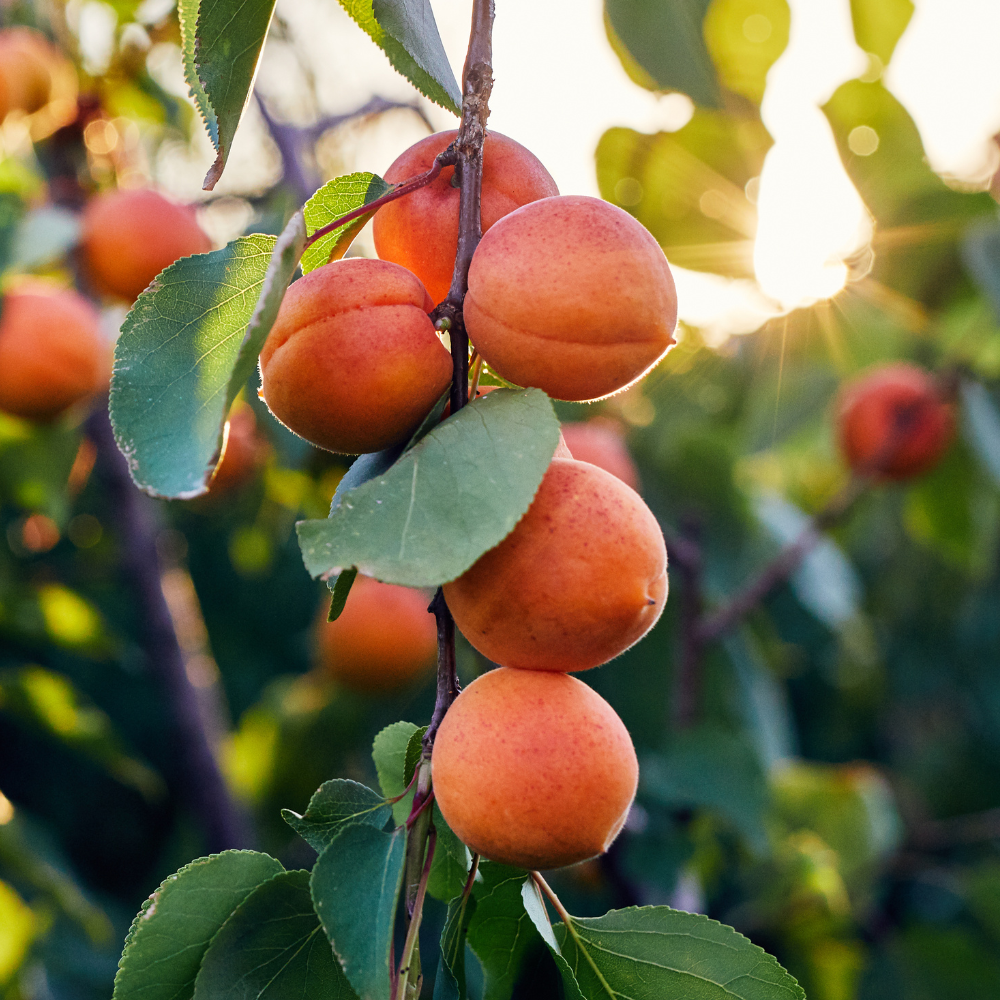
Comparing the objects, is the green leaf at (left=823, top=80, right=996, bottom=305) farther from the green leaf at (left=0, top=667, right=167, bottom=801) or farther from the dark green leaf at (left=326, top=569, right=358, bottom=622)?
the green leaf at (left=0, top=667, right=167, bottom=801)

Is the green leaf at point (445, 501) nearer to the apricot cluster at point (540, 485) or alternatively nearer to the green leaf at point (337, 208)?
the apricot cluster at point (540, 485)

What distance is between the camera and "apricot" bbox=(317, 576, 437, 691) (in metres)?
1.58

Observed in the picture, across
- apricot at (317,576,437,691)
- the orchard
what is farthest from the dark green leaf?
apricot at (317,576,437,691)

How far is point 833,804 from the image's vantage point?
67.5 inches

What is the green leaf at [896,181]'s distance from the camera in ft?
4.15

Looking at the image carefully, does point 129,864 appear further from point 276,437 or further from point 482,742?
point 482,742

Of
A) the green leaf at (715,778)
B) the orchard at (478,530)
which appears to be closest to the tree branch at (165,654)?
the orchard at (478,530)

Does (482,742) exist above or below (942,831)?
above

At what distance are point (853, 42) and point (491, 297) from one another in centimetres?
76

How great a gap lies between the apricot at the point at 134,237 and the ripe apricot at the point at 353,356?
3.03 ft

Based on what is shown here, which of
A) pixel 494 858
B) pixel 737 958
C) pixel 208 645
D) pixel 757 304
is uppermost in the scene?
pixel 494 858

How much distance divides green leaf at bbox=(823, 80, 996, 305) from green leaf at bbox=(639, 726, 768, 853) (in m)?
0.76

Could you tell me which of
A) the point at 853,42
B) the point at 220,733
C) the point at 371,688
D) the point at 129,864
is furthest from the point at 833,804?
the point at 129,864

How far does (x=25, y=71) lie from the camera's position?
1.41m
